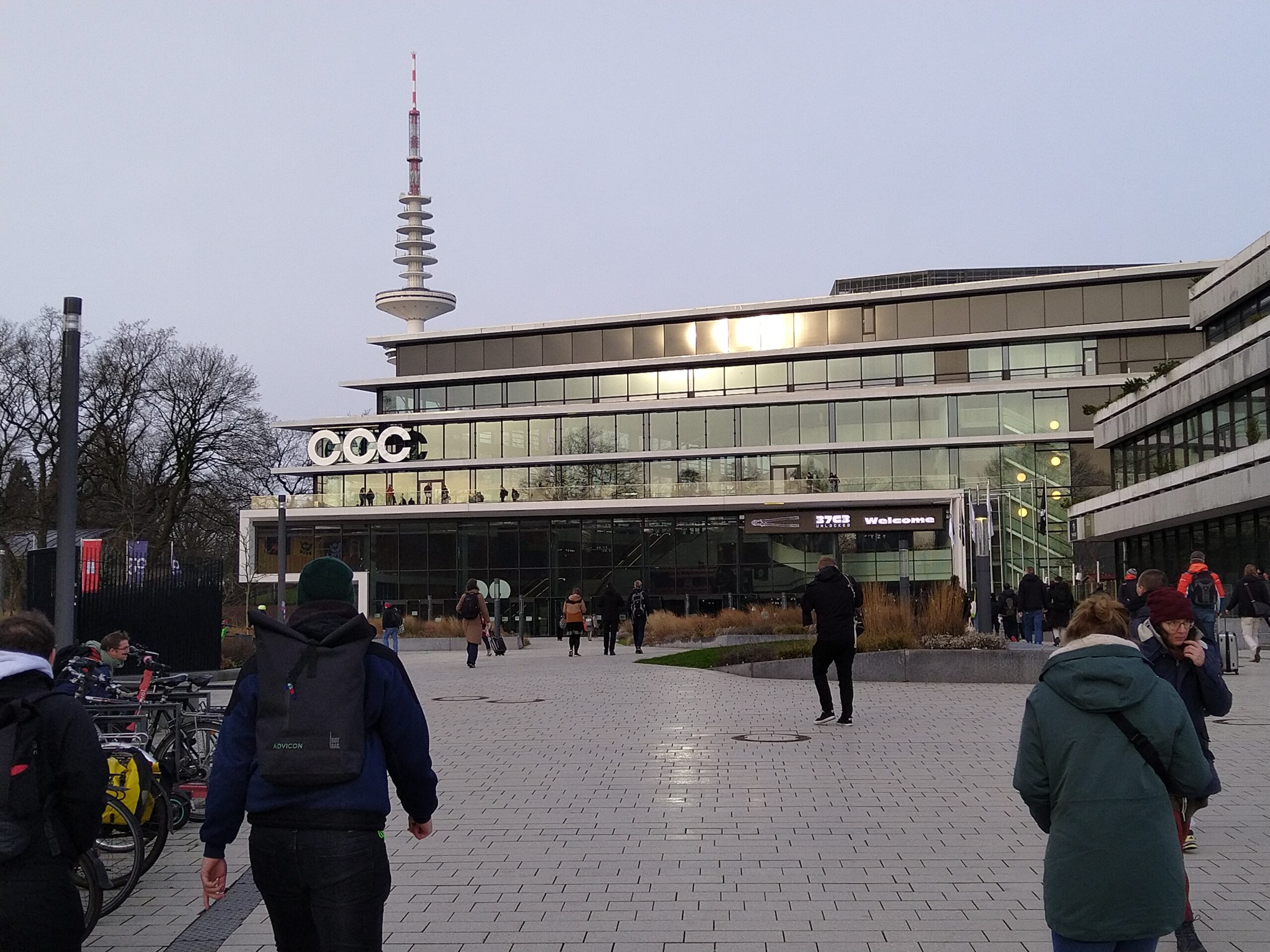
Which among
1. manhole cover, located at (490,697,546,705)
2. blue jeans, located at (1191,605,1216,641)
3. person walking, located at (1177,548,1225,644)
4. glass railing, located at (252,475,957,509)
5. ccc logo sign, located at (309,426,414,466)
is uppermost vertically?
ccc logo sign, located at (309,426,414,466)

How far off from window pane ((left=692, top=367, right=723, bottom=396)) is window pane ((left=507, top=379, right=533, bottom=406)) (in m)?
8.79

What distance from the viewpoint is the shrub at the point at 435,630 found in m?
47.0

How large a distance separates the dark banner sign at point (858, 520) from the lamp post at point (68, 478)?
2159 inches

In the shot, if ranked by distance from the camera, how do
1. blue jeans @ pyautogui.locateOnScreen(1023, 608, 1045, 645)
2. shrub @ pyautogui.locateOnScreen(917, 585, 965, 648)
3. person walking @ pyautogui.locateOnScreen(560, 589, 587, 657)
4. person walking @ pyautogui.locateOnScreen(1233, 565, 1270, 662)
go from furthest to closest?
1. person walking @ pyautogui.locateOnScreen(560, 589, 587, 657)
2. blue jeans @ pyautogui.locateOnScreen(1023, 608, 1045, 645)
3. shrub @ pyautogui.locateOnScreen(917, 585, 965, 648)
4. person walking @ pyautogui.locateOnScreen(1233, 565, 1270, 662)

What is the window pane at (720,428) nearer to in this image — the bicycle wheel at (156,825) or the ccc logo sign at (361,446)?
the ccc logo sign at (361,446)

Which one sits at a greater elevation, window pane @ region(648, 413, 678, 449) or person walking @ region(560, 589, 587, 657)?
window pane @ region(648, 413, 678, 449)

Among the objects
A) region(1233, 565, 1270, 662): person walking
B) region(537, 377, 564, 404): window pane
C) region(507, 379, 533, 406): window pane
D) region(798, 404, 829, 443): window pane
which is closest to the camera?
region(1233, 565, 1270, 662): person walking

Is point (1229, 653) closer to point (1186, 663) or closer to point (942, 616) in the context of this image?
point (942, 616)

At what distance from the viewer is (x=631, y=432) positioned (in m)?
70.5

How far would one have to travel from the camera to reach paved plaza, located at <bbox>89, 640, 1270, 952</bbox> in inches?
257

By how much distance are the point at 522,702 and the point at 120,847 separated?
1202cm

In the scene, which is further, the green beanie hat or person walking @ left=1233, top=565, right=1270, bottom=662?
person walking @ left=1233, top=565, right=1270, bottom=662

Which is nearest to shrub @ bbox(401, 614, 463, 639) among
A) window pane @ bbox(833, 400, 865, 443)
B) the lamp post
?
window pane @ bbox(833, 400, 865, 443)

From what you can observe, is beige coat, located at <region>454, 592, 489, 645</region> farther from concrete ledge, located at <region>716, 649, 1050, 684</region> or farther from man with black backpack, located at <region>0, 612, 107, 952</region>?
man with black backpack, located at <region>0, 612, 107, 952</region>
